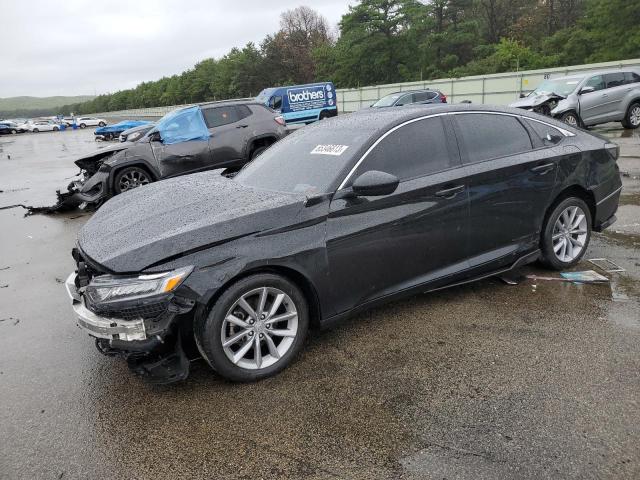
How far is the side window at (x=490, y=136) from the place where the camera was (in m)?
4.13

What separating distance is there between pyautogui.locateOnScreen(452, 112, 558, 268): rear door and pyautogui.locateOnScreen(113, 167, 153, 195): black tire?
6799mm

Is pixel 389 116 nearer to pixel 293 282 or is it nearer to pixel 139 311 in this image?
pixel 293 282

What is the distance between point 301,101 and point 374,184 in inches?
806

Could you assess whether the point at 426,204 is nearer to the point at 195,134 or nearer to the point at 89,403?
the point at 89,403

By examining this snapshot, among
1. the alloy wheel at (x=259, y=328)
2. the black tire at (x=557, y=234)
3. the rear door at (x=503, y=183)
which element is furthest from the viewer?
the black tire at (x=557, y=234)

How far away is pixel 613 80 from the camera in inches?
606

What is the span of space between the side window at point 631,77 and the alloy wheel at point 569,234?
1356 cm

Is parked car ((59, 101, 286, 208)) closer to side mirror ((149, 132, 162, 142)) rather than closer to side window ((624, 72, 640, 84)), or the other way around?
side mirror ((149, 132, 162, 142))

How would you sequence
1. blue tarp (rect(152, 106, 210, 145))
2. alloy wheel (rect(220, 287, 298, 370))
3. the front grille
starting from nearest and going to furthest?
the front grille → alloy wheel (rect(220, 287, 298, 370)) → blue tarp (rect(152, 106, 210, 145))

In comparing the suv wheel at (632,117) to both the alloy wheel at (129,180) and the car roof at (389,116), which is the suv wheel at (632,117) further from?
the alloy wheel at (129,180)

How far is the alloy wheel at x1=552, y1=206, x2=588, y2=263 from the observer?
4637mm

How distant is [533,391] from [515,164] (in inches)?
79.2

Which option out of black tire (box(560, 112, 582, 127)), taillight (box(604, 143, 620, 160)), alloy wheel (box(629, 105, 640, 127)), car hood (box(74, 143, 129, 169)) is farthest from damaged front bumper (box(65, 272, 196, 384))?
alloy wheel (box(629, 105, 640, 127))

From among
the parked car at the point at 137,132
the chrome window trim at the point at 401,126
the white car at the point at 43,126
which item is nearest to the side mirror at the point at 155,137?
the parked car at the point at 137,132
